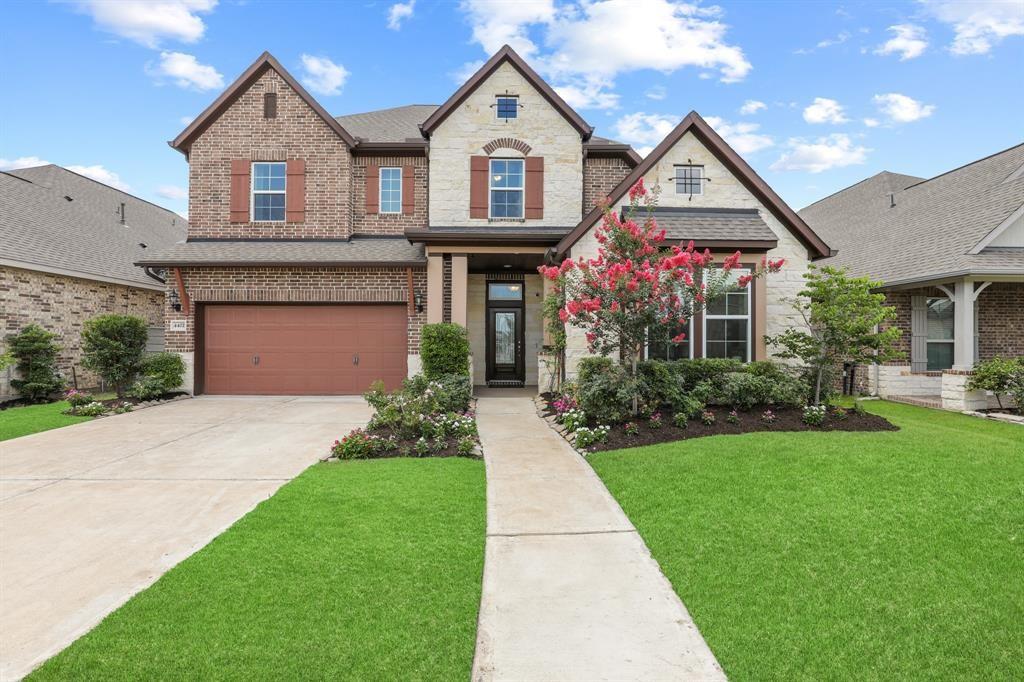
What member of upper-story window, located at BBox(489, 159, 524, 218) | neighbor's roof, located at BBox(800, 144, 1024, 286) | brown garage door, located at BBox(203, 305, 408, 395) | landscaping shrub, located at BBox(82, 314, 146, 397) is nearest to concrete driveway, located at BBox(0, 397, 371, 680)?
landscaping shrub, located at BBox(82, 314, 146, 397)

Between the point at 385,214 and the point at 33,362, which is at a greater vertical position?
the point at 385,214

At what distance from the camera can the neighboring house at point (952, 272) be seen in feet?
38.6

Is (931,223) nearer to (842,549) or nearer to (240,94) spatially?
(842,549)

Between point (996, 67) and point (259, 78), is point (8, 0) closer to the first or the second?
point (259, 78)

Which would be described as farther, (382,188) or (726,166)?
(382,188)

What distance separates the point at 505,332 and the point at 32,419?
10.4m

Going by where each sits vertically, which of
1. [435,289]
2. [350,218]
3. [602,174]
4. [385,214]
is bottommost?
[435,289]

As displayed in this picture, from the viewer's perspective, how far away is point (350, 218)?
46.5ft

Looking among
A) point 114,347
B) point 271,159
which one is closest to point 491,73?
point 271,159

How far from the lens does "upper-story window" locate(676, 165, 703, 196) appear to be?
38.5 feet

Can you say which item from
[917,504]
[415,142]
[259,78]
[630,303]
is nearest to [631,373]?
[630,303]

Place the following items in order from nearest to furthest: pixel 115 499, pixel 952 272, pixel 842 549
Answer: pixel 842 549, pixel 115 499, pixel 952 272

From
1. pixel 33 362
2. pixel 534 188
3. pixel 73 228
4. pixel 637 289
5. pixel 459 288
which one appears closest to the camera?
pixel 637 289

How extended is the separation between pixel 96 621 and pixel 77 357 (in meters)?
15.3
